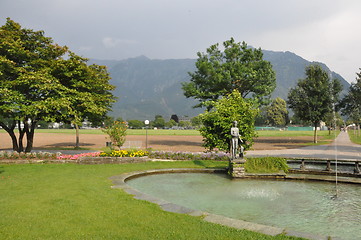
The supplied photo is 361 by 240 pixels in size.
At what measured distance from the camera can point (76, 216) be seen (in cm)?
712

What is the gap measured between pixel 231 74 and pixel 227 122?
902 inches

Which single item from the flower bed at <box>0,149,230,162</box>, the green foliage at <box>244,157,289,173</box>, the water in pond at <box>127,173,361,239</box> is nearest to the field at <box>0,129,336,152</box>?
the flower bed at <box>0,149,230,162</box>

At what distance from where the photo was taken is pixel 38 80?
19094 mm

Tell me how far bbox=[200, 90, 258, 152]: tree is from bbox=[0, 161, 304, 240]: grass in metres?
10.0

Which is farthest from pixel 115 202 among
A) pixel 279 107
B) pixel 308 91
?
pixel 279 107

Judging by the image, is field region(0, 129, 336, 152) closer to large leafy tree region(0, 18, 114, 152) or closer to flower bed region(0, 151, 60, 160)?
large leafy tree region(0, 18, 114, 152)

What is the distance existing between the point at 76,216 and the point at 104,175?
6.99 metres

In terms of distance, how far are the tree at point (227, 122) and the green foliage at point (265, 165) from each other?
3971 mm

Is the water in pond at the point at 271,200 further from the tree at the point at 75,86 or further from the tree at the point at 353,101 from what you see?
the tree at the point at 353,101

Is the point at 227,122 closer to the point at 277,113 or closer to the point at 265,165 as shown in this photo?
the point at 265,165

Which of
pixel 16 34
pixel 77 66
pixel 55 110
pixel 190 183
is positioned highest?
pixel 16 34

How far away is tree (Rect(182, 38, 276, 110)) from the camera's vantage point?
39.9 metres

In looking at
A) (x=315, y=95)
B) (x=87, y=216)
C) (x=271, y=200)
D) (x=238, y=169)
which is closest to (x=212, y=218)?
(x=87, y=216)

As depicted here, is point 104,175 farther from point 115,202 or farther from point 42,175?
point 115,202
